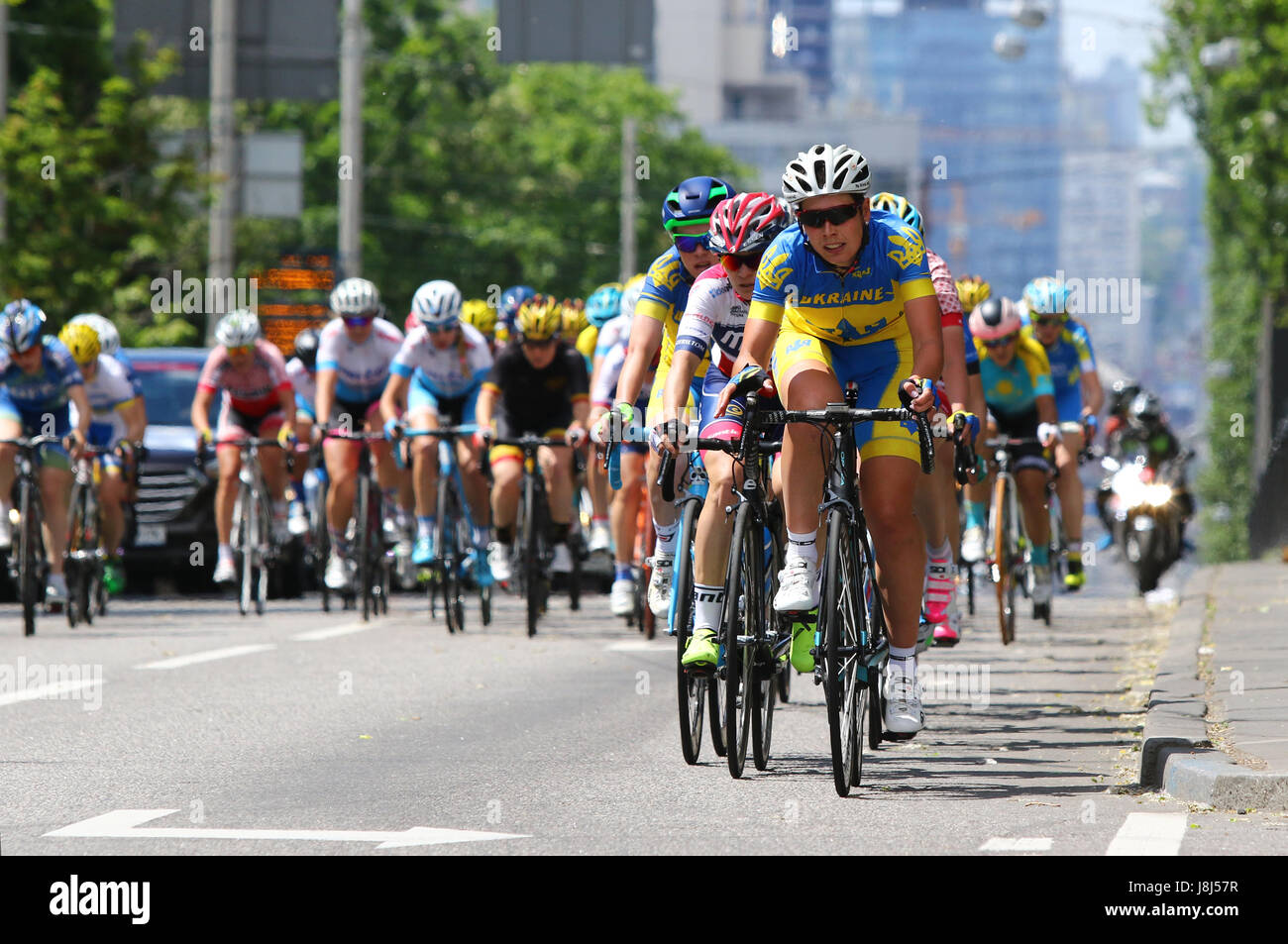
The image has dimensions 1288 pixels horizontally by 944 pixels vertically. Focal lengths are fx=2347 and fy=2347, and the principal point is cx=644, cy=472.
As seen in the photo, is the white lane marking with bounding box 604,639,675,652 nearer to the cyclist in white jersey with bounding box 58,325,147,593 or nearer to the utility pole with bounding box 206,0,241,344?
the cyclist in white jersey with bounding box 58,325,147,593

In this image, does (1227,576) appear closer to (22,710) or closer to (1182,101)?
(22,710)

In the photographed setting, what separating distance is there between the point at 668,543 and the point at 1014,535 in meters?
5.68

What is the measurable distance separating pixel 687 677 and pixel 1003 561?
21.3 feet

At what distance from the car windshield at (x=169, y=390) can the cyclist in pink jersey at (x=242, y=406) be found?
2.82 metres

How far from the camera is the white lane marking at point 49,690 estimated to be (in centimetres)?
1058

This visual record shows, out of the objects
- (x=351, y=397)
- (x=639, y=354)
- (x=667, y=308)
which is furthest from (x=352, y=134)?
(x=639, y=354)

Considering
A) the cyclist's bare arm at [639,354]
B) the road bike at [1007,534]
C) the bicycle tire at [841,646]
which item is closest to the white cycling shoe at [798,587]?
the bicycle tire at [841,646]

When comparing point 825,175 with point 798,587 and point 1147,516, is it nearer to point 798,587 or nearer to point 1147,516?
point 798,587

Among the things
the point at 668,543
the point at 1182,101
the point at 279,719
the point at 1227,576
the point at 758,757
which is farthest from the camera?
the point at 1182,101

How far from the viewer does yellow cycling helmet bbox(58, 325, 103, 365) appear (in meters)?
16.2

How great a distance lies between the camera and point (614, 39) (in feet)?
99.8

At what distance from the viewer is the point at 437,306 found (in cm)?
1459

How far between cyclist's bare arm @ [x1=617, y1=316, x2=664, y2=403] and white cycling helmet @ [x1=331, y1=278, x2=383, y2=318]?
6452 mm
